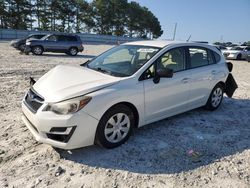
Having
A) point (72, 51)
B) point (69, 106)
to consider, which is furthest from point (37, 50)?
point (69, 106)

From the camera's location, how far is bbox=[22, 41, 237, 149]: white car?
153 inches

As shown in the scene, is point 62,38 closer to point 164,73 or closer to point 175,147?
point 164,73

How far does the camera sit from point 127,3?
73000 millimetres

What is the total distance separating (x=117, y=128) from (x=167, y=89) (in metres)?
1.25

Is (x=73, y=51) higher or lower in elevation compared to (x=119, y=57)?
higher

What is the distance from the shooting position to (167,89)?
5031 mm

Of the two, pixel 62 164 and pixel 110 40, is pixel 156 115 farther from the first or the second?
pixel 110 40

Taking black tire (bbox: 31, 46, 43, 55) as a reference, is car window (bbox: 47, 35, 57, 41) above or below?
above

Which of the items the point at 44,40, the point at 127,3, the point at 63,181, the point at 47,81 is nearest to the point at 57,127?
the point at 63,181

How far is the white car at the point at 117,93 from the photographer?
3.88 m

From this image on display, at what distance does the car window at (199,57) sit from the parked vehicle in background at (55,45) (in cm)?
1644

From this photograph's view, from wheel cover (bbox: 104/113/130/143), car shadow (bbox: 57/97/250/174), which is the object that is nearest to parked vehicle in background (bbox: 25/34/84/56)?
car shadow (bbox: 57/97/250/174)

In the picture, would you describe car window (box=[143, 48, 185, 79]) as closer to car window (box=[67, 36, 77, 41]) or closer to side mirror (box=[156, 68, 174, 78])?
side mirror (box=[156, 68, 174, 78])

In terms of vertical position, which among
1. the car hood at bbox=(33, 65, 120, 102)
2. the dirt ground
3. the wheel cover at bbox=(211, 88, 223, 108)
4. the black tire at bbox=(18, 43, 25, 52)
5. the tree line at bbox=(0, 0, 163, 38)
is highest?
the tree line at bbox=(0, 0, 163, 38)
